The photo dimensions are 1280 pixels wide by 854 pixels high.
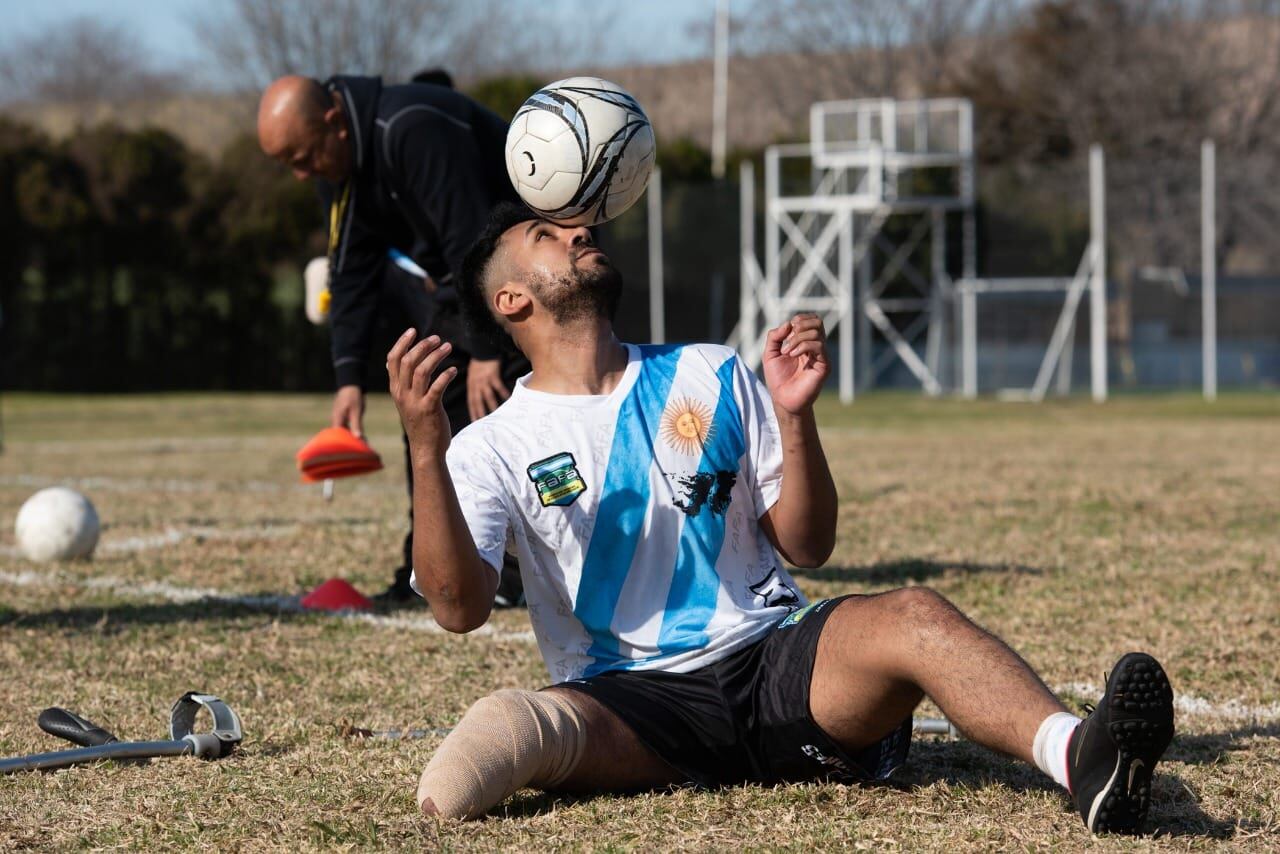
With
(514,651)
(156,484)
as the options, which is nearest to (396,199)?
(514,651)

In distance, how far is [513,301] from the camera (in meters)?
3.47

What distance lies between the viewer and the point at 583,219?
→ 391cm

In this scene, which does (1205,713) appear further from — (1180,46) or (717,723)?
(1180,46)

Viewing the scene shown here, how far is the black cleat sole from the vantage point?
8.89 feet

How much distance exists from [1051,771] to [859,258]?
24230 mm

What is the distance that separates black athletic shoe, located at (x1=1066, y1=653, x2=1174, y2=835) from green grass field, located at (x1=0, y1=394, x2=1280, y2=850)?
0.28 ft

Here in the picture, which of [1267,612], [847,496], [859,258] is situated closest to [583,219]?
[1267,612]

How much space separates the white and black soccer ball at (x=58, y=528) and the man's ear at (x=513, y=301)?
170 inches

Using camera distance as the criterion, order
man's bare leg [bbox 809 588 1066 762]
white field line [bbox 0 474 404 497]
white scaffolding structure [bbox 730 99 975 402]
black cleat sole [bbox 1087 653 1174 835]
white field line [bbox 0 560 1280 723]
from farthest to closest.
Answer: white scaffolding structure [bbox 730 99 975 402] < white field line [bbox 0 474 404 497] < white field line [bbox 0 560 1280 723] < man's bare leg [bbox 809 588 1066 762] < black cleat sole [bbox 1087 653 1174 835]

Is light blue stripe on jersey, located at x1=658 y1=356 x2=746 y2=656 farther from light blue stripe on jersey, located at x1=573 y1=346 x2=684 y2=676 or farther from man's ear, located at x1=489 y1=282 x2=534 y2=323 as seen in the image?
man's ear, located at x1=489 y1=282 x2=534 y2=323

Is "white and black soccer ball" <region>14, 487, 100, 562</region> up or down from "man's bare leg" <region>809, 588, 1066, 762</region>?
down

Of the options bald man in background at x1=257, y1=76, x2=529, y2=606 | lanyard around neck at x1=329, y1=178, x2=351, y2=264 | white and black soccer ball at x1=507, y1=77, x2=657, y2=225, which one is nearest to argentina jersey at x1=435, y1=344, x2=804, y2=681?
white and black soccer ball at x1=507, y1=77, x2=657, y2=225

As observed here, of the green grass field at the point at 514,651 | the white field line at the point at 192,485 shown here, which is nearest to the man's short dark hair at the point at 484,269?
the green grass field at the point at 514,651

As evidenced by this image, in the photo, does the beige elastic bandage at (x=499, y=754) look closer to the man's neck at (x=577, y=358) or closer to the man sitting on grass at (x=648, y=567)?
the man sitting on grass at (x=648, y=567)
